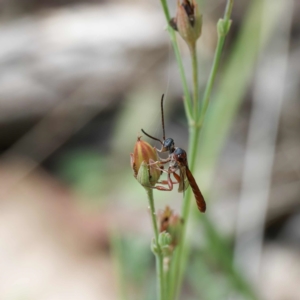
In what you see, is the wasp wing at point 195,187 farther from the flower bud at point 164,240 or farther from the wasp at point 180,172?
the flower bud at point 164,240

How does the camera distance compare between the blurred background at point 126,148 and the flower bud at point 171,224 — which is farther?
the blurred background at point 126,148

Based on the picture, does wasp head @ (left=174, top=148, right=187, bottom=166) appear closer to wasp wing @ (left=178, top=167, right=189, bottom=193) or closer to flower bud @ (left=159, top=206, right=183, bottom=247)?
wasp wing @ (left=178, top=167, right=189, bottom=193)

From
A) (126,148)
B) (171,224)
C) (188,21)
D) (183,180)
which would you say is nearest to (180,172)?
(183,180)

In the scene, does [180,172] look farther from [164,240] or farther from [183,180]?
[164,240]

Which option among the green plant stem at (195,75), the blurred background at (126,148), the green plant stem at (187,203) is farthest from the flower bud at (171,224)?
the blurred background at (126,148)

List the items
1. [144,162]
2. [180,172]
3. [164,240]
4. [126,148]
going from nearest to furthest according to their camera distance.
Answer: [144,162] → [164,240] → [180,172] → [126,148]

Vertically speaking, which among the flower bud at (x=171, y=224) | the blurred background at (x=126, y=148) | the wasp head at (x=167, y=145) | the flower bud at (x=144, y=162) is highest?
the flower bud at (x=144, y=162)
